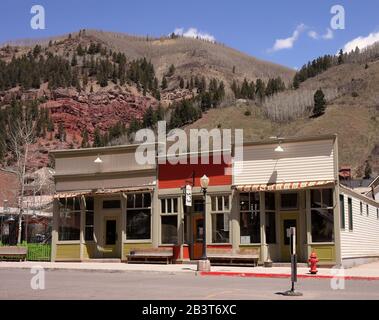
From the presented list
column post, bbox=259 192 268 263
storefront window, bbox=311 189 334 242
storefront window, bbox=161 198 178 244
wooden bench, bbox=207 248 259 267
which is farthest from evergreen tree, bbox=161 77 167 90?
storefront window, bbox=311 189 334 242

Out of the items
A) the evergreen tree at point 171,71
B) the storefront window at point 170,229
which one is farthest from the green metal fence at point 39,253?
the evergreen tree at point 171,71

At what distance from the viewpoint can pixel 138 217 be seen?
29641 millimetres

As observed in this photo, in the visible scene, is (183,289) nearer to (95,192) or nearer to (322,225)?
(322,225)

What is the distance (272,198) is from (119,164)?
8050 millimetres

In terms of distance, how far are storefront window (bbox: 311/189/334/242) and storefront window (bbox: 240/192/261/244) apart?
255cm

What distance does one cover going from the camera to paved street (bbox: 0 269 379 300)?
1401 centimetres

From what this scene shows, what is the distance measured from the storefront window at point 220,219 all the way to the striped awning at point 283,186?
119 cm

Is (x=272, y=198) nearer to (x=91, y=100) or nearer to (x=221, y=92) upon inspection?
(x=221, y=92)

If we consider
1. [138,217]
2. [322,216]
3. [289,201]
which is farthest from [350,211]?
[138,217]

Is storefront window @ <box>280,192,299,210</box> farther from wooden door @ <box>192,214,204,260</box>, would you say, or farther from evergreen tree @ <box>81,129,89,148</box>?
evergreen tree @ <box>81,129,89,148</box>

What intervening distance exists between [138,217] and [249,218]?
5.85m

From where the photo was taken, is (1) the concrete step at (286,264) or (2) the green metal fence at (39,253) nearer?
(1) the concrete step at (286,264)

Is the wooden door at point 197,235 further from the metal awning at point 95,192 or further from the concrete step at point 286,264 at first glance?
the concrete step at point 286,264

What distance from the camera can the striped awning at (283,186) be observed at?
83.0 feet
